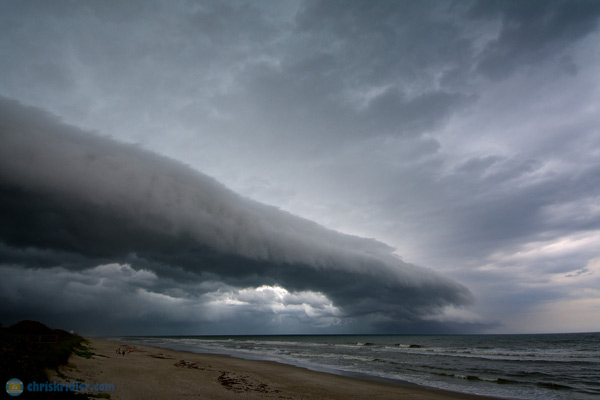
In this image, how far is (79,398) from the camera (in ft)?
39.2

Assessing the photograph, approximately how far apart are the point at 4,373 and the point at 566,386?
3909 cm

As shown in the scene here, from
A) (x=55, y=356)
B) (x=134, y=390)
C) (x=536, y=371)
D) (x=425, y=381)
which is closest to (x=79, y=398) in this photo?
(x=134, y=390)

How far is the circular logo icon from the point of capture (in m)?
10.1

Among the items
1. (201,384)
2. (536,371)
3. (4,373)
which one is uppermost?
(4,373)

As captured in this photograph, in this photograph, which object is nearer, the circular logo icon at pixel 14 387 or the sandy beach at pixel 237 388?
the circular logo icon at pixel 14 387

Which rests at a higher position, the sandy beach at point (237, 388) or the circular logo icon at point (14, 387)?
the circular logo icon at point (14, 387)

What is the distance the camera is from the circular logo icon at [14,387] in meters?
10.1

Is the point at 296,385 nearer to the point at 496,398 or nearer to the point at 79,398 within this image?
the point at 496,398

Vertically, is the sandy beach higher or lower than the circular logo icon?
lower

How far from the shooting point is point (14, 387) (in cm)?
1035

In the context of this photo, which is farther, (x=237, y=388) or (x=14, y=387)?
(x=237, y=388)

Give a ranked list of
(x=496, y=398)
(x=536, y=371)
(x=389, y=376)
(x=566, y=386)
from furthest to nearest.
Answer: (x=536, y=371), (x=389, y=376), (x=566, y=386), (x=496, y=398)

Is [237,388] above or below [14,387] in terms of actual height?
below

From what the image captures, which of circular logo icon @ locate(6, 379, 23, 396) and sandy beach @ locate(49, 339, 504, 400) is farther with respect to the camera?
sandy beach @ locate(49, 339, 504, 400)
